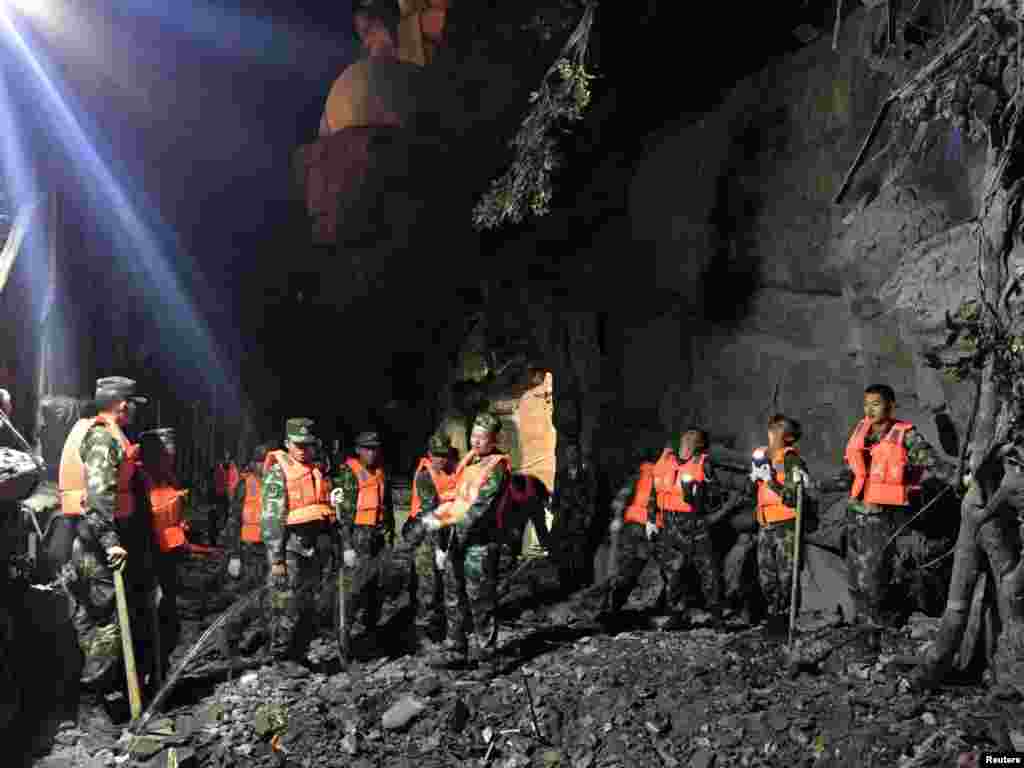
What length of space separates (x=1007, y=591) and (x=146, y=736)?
21.5 ft

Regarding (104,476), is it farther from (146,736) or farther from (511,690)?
(511,690)

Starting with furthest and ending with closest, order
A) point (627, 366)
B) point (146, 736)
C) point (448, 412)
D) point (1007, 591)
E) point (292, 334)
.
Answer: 1. point (292, 334)
2. point (448, 412)
3. point (627, 366)
4. point (146, 736)
5. point (1007, 591)

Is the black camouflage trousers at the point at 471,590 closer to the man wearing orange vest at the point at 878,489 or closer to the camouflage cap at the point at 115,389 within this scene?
the camouflage cap at the point at 115,389

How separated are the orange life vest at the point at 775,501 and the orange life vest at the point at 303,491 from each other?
14.4 ft

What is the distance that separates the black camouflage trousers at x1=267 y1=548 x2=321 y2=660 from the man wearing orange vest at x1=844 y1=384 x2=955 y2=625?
16.4 feet

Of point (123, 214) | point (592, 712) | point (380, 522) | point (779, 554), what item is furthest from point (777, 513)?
point (123, 214)

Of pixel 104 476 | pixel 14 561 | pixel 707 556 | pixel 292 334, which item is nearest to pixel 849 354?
pixel 707 556

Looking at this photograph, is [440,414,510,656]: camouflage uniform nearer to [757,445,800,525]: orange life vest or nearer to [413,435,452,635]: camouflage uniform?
[413,435,452,635]: camouflage uniform

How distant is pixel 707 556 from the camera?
8.62 metres

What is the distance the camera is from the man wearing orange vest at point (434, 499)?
7887 millimetres

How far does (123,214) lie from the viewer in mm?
17625

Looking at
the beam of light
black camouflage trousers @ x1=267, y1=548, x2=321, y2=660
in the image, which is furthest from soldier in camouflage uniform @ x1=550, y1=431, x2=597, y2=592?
the beam of light

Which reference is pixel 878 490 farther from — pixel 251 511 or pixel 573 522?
pixel 251 511

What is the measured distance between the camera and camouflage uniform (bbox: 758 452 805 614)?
25.6ft
